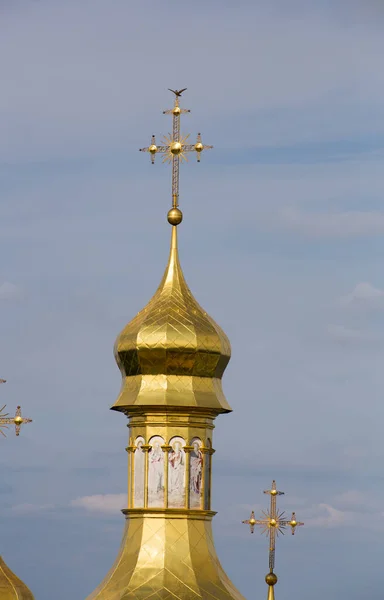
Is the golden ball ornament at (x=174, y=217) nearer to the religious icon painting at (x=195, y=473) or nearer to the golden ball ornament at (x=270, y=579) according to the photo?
the religious icon painting at (x=195, y=473)

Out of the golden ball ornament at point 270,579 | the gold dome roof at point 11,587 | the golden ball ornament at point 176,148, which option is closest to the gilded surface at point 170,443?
the golden ball ornament at point 176,148

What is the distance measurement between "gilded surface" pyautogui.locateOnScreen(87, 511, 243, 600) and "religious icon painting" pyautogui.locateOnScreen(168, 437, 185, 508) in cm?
37

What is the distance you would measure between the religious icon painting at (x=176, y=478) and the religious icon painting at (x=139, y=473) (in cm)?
68

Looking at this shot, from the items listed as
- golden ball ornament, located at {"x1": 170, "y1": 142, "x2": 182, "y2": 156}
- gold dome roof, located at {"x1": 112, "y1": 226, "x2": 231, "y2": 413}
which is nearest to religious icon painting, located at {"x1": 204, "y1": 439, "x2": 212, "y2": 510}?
gold dome roof, located at {"x1": 112, "y1": 226, "x2": 231, "y2": 413}

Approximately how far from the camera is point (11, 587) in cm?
5347

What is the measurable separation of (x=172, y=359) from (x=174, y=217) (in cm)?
371

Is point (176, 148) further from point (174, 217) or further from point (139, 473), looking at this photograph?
point (139, 473)

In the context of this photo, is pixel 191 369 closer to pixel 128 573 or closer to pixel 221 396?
pixel 221 396

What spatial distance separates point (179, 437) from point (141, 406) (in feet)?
3.70

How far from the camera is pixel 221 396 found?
2122 inches

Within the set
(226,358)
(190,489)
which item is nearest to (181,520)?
(190,489)

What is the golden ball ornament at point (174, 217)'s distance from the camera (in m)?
54.8

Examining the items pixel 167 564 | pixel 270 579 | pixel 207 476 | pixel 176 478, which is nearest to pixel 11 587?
pixel 167 564

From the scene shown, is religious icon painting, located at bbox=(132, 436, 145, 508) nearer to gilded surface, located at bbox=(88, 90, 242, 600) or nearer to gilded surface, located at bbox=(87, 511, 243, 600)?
gilded surface, located at bbox=(88, 90, 242, 600)
